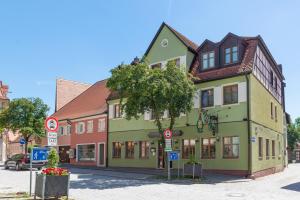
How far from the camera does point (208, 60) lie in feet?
96.7

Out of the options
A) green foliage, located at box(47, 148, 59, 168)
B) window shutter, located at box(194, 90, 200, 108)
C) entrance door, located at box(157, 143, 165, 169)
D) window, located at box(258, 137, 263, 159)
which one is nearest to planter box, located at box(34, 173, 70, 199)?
green foliage, located at box(47, 148, 59, 168)

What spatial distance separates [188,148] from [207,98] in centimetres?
415

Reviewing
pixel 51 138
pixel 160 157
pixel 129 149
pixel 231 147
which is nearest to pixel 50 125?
pixel 51 138

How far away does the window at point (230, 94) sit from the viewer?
26.8 metres

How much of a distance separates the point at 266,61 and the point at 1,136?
1682 inches

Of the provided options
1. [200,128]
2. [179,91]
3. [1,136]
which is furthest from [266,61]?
[1,136]

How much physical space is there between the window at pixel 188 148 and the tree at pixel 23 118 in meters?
20.5

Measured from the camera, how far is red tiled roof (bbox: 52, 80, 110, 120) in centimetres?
4066

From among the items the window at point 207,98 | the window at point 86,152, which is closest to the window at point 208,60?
the window at point 207,98

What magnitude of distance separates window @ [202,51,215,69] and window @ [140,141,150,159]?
8508mm

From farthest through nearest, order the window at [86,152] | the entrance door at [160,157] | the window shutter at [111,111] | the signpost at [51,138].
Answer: the window at [86,152]
the window shutter at [111,111]
the entrance door at [160,157]
the signpost at [51,138]

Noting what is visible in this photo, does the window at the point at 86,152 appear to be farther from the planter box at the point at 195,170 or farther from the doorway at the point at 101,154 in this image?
the planter box at the point at 195,170

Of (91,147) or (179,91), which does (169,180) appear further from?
(91,147)

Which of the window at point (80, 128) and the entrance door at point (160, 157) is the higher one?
the window at point (80, 128)
